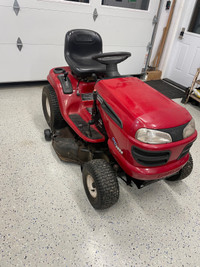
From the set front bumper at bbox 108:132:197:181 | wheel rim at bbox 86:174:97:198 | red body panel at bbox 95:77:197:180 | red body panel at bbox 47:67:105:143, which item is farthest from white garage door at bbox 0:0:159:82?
front bumper at bbox 108:132:197:181

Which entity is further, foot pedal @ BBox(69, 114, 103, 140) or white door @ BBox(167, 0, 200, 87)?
white door @ BBox(167, 0, 200, 87)

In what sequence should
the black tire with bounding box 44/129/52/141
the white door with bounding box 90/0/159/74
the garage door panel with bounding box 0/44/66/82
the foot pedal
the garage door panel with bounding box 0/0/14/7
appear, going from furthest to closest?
the white door with bounding box 90/0/159/74, the garage door panel with bounding box 0/44/66/82, the garage door panel with bounding box 0/0/14/7, the black tire with bounding box 44/129/52/141, the foot pedal

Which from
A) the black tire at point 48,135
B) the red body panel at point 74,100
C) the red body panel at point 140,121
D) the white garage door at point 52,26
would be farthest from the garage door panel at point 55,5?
the red body panel at point 140,121

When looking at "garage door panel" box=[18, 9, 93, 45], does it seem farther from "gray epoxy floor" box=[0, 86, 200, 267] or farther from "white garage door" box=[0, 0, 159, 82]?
"gray epoxy floor" box=[0, 86, 200, 267]

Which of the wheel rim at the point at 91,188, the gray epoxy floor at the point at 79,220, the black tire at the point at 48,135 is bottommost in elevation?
the gray epoxy floor at the point at 79,220

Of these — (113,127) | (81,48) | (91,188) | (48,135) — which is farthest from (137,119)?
(81,48)

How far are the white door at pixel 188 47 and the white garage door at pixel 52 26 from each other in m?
0.66

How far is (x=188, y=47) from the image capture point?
3.68 m

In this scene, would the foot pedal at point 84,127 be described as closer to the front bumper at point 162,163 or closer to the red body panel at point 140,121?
the red body panel at point 140,121

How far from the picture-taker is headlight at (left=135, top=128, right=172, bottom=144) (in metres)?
1.10

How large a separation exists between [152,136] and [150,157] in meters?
0.12

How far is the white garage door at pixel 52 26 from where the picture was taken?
2.65 meters

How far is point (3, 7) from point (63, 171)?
7.03 feet

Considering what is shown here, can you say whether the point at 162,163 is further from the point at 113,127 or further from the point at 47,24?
the point at 47,24
